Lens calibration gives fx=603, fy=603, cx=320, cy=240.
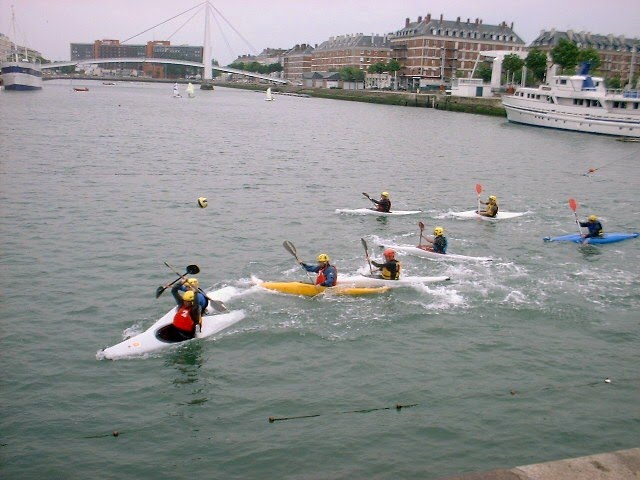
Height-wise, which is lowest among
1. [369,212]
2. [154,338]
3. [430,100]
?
[154,338]

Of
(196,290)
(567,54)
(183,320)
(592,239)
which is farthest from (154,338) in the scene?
(567,54)

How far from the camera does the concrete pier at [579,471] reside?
746 cm

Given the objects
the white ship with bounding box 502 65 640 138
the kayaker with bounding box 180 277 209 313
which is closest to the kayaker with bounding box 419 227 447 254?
the kayaker with bounding box 180 277 209 313

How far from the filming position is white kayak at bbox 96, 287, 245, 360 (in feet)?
48.0

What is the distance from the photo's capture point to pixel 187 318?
50.4 feet

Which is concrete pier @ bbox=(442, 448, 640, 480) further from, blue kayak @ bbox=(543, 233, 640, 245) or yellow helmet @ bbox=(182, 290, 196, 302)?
blue kayak @ bbox=(543, 233, 640, 245)

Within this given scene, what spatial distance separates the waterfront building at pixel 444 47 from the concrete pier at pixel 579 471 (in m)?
146

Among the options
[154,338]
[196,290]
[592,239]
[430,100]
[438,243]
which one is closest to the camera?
[154,338]

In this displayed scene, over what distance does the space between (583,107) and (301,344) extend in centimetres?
7312

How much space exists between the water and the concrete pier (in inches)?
135

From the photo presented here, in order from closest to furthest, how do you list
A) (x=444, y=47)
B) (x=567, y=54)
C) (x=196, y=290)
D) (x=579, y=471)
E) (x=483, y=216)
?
(x=579, y=471)
(x=196, y=290)
(x=483, y=216)
(x=567, y=54)
(x=444, y=47)

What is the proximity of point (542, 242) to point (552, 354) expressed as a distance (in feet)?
37.7

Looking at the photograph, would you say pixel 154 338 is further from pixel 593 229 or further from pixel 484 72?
pixel 484 72

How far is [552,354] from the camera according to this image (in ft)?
50.7
